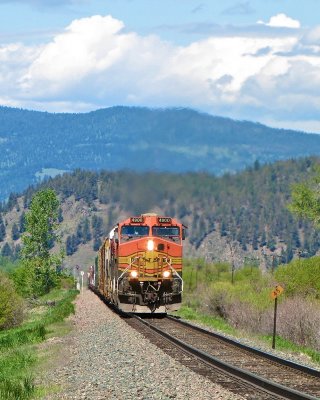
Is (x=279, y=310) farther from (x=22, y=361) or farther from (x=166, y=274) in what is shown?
(x=22, y=361)

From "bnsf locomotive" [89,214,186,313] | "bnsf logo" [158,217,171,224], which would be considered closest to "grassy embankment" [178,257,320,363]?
"bnsf locomotive" [89,214,186,313]

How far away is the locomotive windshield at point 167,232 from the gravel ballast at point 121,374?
8.73 meters

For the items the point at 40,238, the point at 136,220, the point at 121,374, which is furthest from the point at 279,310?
the point at 40,238

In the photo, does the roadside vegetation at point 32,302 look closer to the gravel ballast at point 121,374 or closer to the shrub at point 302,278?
the gravel ballast at point 121,374

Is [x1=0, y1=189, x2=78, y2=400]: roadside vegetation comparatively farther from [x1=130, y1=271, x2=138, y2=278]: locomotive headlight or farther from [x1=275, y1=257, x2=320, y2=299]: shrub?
[x1=275, y1=257, x2=320, y2=299]: shrub

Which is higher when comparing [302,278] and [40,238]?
[40,238]

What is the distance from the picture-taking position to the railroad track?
17.0m

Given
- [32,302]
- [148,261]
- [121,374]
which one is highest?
[148,261]

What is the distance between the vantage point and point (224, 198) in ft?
117

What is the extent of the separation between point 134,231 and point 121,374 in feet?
61.7

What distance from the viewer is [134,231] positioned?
37.9 metres

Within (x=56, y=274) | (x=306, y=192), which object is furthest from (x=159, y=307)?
(x=56, y=274)

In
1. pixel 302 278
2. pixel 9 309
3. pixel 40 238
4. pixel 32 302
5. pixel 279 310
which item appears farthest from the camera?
pixel 40 238

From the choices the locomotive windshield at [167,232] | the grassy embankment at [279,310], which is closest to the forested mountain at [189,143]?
the locomotive windshield at [167,232]
